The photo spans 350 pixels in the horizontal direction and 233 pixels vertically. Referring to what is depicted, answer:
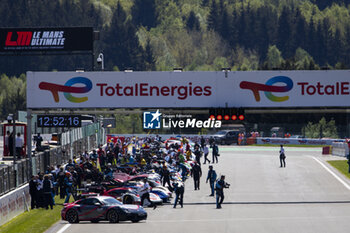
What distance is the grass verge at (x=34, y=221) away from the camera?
84.7 ft

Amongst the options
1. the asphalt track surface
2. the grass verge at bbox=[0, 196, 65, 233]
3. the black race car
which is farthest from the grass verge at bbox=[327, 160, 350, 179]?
the grass verge at bbox=[0, 196, 65, 233]

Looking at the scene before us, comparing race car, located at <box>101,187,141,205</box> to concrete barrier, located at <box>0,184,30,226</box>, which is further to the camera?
race car, located at <box>101,187,141,205</box>

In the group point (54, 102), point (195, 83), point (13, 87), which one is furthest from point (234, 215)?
point (13, 87)

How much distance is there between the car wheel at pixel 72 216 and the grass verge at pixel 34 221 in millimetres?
587

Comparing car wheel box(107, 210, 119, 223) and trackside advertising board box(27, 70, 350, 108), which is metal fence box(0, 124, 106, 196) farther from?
car wheel box(107, 210, 119, 223)

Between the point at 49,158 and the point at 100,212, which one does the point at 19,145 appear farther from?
the point at 100,212

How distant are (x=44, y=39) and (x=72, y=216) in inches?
1283

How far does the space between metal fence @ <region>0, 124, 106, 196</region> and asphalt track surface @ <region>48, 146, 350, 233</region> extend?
3803 mm

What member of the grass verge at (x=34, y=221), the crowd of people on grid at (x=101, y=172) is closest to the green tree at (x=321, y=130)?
the crowd of people on grid at (x=101, y=172)

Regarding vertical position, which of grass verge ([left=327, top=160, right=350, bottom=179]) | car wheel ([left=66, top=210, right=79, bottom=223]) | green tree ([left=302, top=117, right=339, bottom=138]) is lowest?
car wheel ([left=66, top=210, right=79, bottom=223])

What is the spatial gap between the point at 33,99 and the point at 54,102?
102cm

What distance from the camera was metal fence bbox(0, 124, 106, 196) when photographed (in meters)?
29.7

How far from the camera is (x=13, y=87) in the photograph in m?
150

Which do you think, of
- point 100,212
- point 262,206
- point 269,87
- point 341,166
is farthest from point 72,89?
point 341,166
